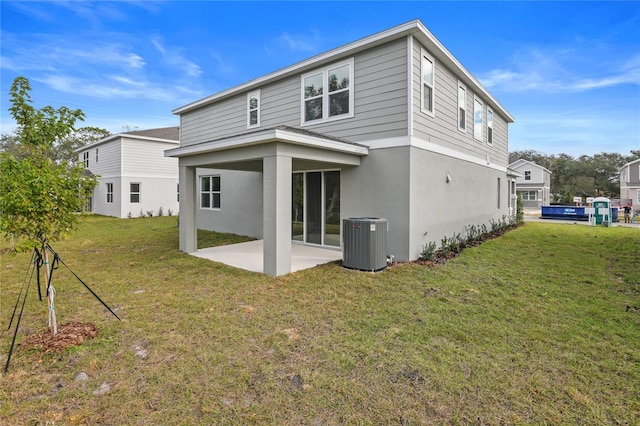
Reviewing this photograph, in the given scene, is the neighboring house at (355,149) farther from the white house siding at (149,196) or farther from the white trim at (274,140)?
the white house siding at (149,196)

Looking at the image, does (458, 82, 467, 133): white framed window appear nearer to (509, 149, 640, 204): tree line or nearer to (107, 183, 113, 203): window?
(107, 183, 113, 203): window

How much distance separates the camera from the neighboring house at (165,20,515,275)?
6.54m

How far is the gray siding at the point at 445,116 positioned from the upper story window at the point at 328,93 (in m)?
1.66

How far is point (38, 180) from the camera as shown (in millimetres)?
3188

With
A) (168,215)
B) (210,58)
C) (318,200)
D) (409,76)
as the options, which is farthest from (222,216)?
(168,215)

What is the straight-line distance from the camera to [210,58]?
57.0 feet

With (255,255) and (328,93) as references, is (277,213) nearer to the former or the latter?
(255,255)

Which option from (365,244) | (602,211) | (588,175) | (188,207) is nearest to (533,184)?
(588,175)

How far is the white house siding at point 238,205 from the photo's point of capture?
1129 centimetres

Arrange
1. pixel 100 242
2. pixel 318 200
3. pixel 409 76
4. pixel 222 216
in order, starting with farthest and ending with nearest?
pixel 222 216 < pixel 100 242 < pixel 318 200 < pixel 409 76

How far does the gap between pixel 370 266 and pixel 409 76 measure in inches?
169

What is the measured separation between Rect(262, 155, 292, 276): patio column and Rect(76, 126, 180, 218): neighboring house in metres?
18.4

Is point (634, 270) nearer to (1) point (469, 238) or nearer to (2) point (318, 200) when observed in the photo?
(1) point (469, 238)

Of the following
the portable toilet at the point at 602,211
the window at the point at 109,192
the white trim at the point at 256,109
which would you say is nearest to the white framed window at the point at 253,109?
the white trim at the point at 256,109
